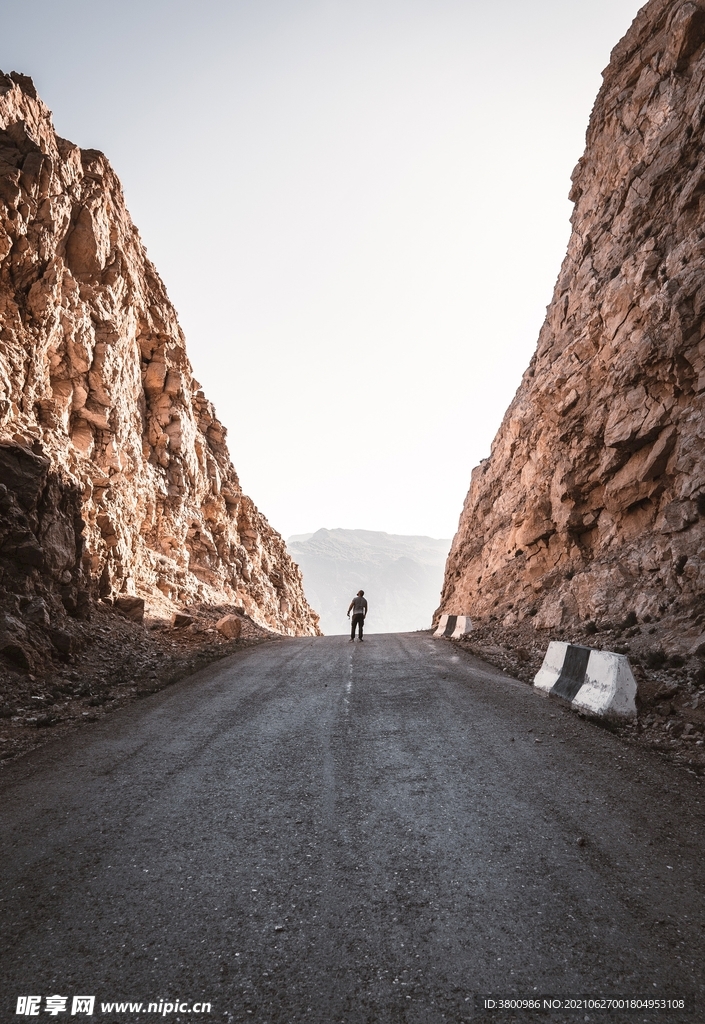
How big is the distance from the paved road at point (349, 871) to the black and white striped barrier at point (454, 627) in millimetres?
11200

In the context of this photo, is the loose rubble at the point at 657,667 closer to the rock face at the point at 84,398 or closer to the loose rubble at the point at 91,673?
the loose rubble at the point at 91,673

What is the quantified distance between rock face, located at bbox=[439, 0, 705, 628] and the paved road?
688cm

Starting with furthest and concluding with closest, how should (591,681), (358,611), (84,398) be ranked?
(358,611), (84,398), (591,681)

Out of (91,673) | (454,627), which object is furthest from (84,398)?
(454,627)

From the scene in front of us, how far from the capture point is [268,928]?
278 centimetres

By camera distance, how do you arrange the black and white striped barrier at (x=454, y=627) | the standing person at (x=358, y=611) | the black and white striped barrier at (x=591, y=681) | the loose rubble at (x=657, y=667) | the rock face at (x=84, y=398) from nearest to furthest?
1. the loose rubble at (x=657, y=667)
2. the black and white striped barrier at (x=591, y=681)
3. the rock face at (x=84, y=398)
4. the standing person at (x=358, y=611)
5. the black and white striped barrier at (x=454, y=627)

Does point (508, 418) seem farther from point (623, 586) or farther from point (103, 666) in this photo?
point (103, 666)

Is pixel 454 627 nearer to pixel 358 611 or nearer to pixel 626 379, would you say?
pixel 358 611

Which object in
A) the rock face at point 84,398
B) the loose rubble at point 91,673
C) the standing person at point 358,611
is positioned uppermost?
the rock face at point 84,398

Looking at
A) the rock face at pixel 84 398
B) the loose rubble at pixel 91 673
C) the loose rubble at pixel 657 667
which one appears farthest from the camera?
the rock face at pixel 84 398

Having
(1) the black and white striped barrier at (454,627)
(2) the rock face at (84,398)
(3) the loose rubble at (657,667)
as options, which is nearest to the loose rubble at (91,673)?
(2) the rock face at (84,398)

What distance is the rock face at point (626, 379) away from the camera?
11281 mm

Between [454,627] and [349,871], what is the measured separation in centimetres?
1553

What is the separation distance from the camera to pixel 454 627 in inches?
717
